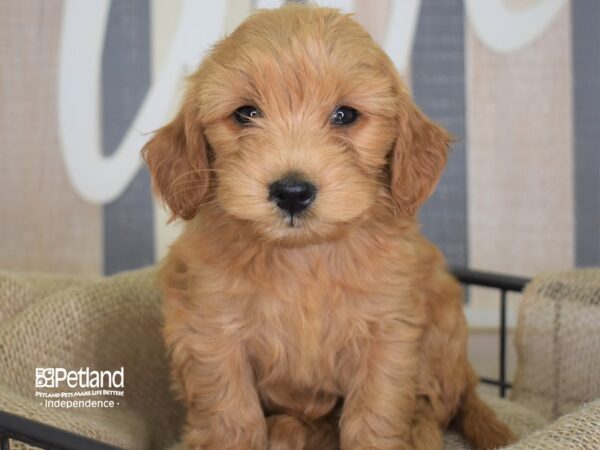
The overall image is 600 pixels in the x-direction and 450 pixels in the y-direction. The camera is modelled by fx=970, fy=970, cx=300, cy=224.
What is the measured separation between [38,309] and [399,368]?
101 centimetres

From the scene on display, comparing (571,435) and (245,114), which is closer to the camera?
(571,435)

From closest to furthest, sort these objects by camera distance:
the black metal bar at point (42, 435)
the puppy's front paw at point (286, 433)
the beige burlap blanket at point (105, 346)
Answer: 1. the black metal bar at point (42, 435)
2. the puppy's front paw at point (286, 433)
3. the beige burlap blanket at point (105, 346)

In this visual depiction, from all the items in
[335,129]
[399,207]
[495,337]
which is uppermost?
[335,129]

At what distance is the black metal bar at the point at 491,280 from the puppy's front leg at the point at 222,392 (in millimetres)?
980

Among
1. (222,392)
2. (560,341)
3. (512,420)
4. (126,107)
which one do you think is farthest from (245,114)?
(126,107)

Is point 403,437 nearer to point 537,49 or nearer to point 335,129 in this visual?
point 335,129

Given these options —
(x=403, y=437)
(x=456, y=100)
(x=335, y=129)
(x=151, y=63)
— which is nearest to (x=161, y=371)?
(x=403, y=437)

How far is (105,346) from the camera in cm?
268

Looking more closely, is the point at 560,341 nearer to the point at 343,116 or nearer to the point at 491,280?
the point at 491,280

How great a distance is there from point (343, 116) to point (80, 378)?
1060 mm

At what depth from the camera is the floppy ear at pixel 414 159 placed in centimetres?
215

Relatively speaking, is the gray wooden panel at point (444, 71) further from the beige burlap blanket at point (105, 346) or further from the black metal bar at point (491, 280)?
the beige burlap blanket at point (105, 346)

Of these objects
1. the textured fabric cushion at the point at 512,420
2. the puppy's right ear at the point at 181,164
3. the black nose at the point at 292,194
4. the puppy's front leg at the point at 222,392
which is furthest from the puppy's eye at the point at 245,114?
the textured fabric cushion at the point at 512,420

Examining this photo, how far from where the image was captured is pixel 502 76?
12.2 ft
